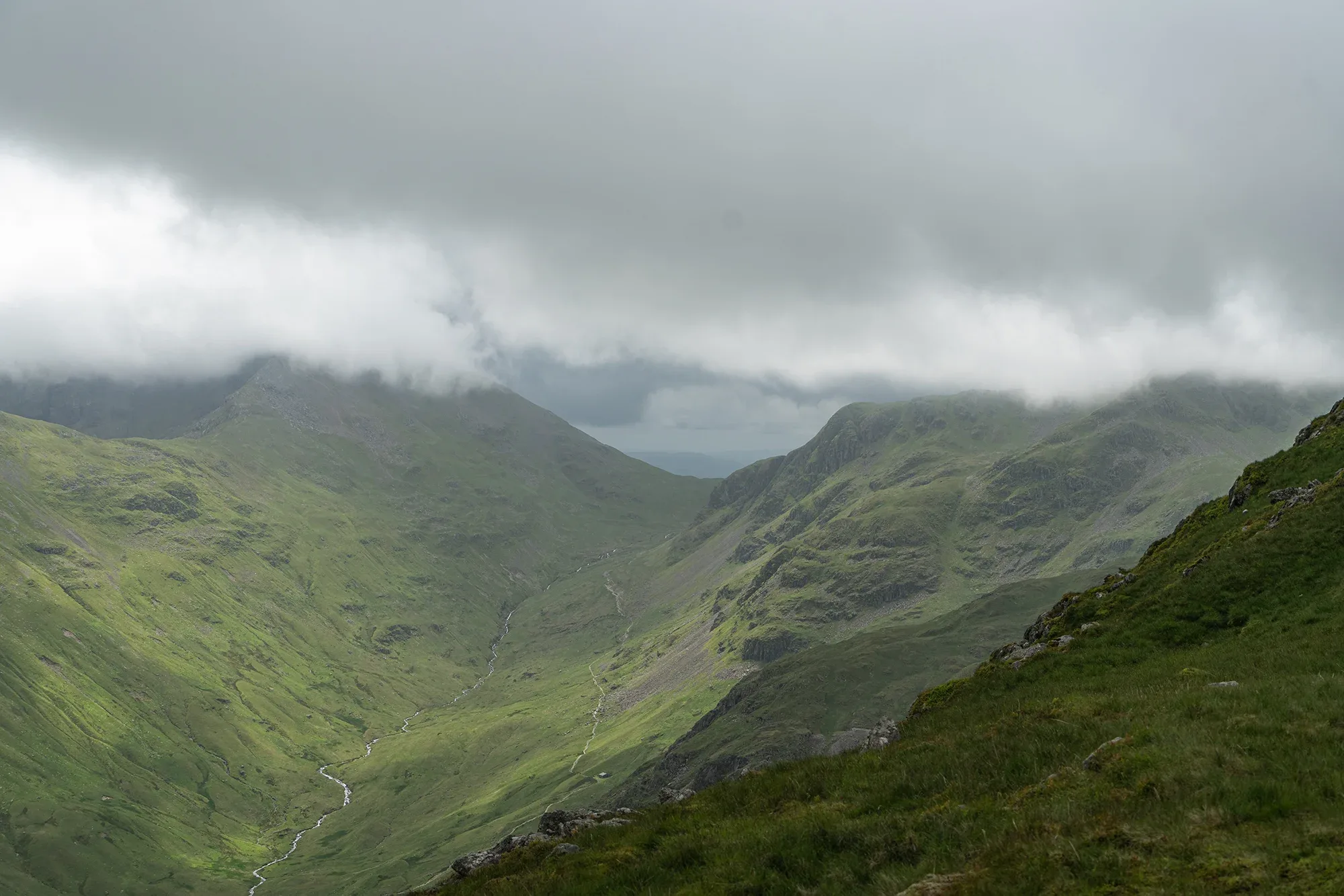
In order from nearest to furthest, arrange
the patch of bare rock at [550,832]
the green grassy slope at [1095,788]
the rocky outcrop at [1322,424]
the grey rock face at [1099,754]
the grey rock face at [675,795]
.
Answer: the green grassy slope at [1095,788], the grey rock face at [1099,754], the patch of bare rock at [550,832], the grey rock face at [675,795], the rocky outcrop at [1322,424]

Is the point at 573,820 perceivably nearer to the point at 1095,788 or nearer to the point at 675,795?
the point at 675,795

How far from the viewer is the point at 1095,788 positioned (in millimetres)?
17797

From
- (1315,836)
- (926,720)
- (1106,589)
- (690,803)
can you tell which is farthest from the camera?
(1106,589)

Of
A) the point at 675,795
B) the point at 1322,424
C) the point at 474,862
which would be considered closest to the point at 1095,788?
the point at 675,795

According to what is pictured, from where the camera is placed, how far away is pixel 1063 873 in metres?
14.2

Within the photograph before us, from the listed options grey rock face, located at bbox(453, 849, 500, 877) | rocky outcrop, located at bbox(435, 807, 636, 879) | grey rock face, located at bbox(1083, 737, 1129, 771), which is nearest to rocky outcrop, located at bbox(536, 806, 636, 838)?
rocky outcrop, located at bbox(435, 807, 636, 879)

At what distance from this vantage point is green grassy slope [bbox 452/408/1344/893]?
46.8 feet

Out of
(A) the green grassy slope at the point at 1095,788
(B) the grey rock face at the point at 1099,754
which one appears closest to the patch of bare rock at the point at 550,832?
(A) the green grassy slope at the point at 1095,788

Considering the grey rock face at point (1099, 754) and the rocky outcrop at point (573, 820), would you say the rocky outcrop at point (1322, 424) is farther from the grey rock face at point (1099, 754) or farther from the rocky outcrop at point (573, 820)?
the rocky outcrop at point (573, 820)

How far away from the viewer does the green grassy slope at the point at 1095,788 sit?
1426 cm

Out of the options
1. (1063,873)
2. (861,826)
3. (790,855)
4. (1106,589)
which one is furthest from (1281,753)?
(1106,589)

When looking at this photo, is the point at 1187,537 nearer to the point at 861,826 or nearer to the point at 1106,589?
the point at 1106,589

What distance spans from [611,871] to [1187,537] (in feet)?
158

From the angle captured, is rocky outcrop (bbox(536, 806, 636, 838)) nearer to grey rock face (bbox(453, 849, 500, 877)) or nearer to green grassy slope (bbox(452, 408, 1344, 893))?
grey rock face (bbox(453, 849, 500, 877))
